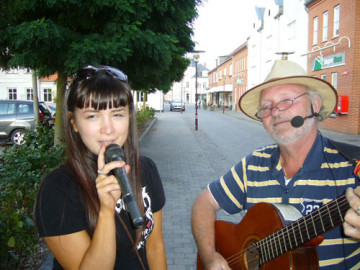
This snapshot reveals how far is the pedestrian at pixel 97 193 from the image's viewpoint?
4.80 feet

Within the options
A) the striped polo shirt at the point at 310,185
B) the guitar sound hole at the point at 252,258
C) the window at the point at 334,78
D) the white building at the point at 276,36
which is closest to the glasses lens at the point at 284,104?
the striped polo shirt at the point at 310,185

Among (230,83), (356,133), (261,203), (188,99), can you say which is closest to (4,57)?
(261,203)

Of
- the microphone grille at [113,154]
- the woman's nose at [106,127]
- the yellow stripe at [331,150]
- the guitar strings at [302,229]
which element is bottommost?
the guitar strings at [302,229]

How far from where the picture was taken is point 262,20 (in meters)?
33.2

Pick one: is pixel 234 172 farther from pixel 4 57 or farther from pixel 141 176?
pixel 4 57

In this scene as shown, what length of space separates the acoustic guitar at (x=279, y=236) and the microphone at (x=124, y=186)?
0.95m

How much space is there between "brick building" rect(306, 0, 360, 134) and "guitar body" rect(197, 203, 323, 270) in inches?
613

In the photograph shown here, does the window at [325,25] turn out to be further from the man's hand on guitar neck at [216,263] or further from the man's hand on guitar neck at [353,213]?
the man's hand on guitar neck at [353,213]

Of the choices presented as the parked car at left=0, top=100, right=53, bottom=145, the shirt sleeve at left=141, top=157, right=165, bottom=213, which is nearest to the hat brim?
the shirt sleeve at left=141, top=157, right=165, bottom=213

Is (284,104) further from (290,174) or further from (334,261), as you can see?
(334,261)

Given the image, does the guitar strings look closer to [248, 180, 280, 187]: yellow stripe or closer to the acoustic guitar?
the acoustic guitar

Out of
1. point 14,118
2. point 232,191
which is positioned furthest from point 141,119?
point 232,191

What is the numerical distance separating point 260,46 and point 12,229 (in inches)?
1299

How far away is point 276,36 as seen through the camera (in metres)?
26.8
